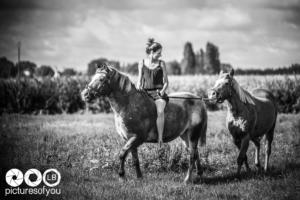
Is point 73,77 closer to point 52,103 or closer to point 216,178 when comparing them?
point 52,103

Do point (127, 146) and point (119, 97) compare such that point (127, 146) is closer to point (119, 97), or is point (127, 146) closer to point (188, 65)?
point (119, 97)

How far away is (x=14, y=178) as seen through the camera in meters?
7.32

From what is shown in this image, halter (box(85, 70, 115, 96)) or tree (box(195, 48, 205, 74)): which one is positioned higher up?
tree (box(195, 48, 205, 74))

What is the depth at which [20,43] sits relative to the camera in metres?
29.0

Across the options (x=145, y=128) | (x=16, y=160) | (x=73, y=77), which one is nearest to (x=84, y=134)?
(x=16, y=160)

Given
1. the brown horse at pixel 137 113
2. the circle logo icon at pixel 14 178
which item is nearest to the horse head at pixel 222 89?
the brown horse at pixel 137 113

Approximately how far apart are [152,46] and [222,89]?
1.81 meters

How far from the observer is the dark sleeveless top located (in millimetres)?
7539

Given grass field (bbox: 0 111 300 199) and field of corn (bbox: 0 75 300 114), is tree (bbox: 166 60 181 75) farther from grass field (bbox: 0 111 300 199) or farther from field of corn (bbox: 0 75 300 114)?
grass field (bbox: 0 111 300 199)

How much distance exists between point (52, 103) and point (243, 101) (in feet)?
59.1

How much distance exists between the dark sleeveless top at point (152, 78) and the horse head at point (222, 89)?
1.10 metres

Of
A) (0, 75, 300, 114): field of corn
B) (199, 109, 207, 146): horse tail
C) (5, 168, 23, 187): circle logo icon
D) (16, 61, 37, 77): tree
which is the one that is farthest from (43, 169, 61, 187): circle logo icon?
(16, 61, 37, 77): tree

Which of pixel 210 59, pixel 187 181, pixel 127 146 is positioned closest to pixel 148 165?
pixel 187 181

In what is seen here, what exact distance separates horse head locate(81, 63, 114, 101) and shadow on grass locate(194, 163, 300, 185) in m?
2.91
